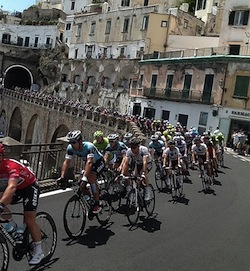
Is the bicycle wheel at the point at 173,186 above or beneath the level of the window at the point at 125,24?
beneath

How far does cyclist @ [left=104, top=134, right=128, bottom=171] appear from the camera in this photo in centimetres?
963

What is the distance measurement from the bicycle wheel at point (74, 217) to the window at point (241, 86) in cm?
2633

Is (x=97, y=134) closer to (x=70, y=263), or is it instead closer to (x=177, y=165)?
(x=177, y=165)

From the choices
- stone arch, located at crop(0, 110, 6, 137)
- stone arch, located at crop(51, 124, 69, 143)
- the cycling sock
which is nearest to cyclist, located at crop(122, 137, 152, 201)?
the cycling sock

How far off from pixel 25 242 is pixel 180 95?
31614 millimetres

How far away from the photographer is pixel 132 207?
8.20 meters

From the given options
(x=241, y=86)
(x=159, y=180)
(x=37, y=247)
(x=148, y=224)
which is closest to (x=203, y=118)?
(x=241, y=86)

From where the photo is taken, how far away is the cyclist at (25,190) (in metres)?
5.09

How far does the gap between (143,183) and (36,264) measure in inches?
144

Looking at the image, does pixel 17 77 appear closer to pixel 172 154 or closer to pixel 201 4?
pixel 201 4

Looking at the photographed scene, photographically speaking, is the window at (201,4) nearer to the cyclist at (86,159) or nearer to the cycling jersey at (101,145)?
the cycling jersey at (101,145)

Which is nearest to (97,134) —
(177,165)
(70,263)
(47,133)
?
(177,165)

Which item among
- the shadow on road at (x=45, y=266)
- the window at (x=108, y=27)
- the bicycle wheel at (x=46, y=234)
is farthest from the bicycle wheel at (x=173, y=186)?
the window at (x=108, y=27)

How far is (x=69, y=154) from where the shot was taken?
7.34m
